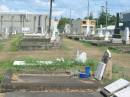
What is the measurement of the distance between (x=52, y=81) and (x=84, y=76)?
1.56 metres

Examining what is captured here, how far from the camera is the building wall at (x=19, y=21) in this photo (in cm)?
11938

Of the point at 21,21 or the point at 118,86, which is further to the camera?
the point at 21,21

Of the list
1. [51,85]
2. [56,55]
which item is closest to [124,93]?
[51,85]

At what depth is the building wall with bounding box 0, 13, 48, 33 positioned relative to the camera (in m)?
119

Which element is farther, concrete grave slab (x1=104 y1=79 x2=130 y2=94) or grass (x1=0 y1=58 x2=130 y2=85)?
grass (x1=0 y1=58 x2=130 y2=85)

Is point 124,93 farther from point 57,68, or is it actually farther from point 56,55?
point 56,55

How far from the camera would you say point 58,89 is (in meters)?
12.6

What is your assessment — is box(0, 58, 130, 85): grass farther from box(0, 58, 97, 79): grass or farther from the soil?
the soil

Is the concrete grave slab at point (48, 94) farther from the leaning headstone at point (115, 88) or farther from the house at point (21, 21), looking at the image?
the house at point (21, 21)

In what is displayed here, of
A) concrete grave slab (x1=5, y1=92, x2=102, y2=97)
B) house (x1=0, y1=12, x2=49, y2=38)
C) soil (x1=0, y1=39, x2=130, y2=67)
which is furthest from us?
house (x1=0, y1=12, x2=49, y2=38)

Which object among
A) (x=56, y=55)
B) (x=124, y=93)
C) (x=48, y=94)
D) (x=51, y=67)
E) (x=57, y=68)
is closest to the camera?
(x=124, y=93)

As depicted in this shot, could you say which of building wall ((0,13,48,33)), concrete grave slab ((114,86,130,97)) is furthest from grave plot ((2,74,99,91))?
building wall ((0,13,48,33))

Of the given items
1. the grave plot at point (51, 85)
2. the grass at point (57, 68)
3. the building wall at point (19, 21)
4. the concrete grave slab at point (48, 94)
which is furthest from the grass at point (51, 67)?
the building wall at point (19, 21)

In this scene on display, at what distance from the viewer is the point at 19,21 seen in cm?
11956
